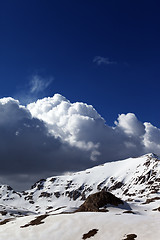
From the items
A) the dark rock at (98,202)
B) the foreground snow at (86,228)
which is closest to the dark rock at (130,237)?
the foreground snow at (86,228)


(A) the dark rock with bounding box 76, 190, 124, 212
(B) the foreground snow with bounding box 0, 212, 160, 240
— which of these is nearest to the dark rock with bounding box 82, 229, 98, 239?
(B) the foreground snow with bounding box 0, 212, 160, 240

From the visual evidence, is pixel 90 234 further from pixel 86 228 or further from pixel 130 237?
pixel 130 237

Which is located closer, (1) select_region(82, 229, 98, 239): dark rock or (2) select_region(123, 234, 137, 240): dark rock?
(2) select_region(123, 234, 137, 240): dark rock

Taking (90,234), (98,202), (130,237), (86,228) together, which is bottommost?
(130,237)

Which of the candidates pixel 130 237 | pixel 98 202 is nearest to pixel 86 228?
pixel 130 237

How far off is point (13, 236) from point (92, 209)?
28.6 m

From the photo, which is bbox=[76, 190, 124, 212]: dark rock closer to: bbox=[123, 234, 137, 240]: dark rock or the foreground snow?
the foreground snow

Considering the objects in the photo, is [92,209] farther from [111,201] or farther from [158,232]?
[158,232]

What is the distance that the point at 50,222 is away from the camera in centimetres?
4569

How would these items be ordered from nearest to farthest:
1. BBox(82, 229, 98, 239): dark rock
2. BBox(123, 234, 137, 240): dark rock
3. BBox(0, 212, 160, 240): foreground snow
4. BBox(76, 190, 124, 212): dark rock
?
1. BBox(123, 234, 137, 240): dark rock
2. BBox(0, 212, 160, 240): foreground snow
3. BBox(82, 229, 98, 239): dark rock
4. BBox(76, 190, 124, 212): dark rock

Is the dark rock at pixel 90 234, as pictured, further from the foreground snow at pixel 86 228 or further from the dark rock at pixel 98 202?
the dark rock at pixel 98 202

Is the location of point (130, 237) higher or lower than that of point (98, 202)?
lower

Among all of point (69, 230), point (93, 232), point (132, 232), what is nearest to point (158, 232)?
point (132, 232)

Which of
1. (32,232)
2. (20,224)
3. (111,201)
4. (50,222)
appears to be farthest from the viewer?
(111,201)
